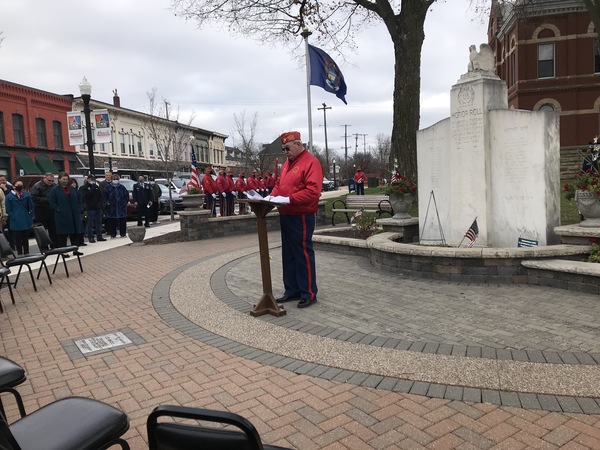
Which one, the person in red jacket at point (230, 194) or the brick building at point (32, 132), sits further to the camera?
the brick building at point (32, 132)

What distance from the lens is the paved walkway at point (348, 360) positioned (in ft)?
10.3

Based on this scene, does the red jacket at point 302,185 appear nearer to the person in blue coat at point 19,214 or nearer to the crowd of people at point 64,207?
the crowd of people at point 64,207

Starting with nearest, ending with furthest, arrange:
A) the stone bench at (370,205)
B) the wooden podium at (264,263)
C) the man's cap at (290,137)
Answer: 1. the wooden podium at (264,263)
2. the man's cap at (290,137)
3. the stone bench at (370,205)

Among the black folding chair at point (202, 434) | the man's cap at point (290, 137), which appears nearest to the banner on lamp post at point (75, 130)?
the man's cap at point (290, 137)

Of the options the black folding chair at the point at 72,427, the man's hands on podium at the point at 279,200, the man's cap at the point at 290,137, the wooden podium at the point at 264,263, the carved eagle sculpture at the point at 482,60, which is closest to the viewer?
the black folding chair at the point at 72,427

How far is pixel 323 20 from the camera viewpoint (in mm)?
19281

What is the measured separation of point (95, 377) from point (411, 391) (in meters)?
2.67

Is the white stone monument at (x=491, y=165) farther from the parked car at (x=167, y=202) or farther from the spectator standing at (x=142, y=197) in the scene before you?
the parked car at (x=167, y=202)

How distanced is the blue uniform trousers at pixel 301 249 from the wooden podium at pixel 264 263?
1.34ft

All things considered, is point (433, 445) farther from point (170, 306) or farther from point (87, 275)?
point (87, 275)

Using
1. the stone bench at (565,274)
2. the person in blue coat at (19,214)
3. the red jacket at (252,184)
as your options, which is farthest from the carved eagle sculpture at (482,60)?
the red jacket at (252,184)

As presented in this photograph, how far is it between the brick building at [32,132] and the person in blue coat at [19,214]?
20577 mm

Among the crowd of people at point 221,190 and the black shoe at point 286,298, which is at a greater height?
the crowd of people at point 221,190

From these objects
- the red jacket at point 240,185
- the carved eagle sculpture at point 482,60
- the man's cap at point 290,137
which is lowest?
the red jacket at point 240,185
